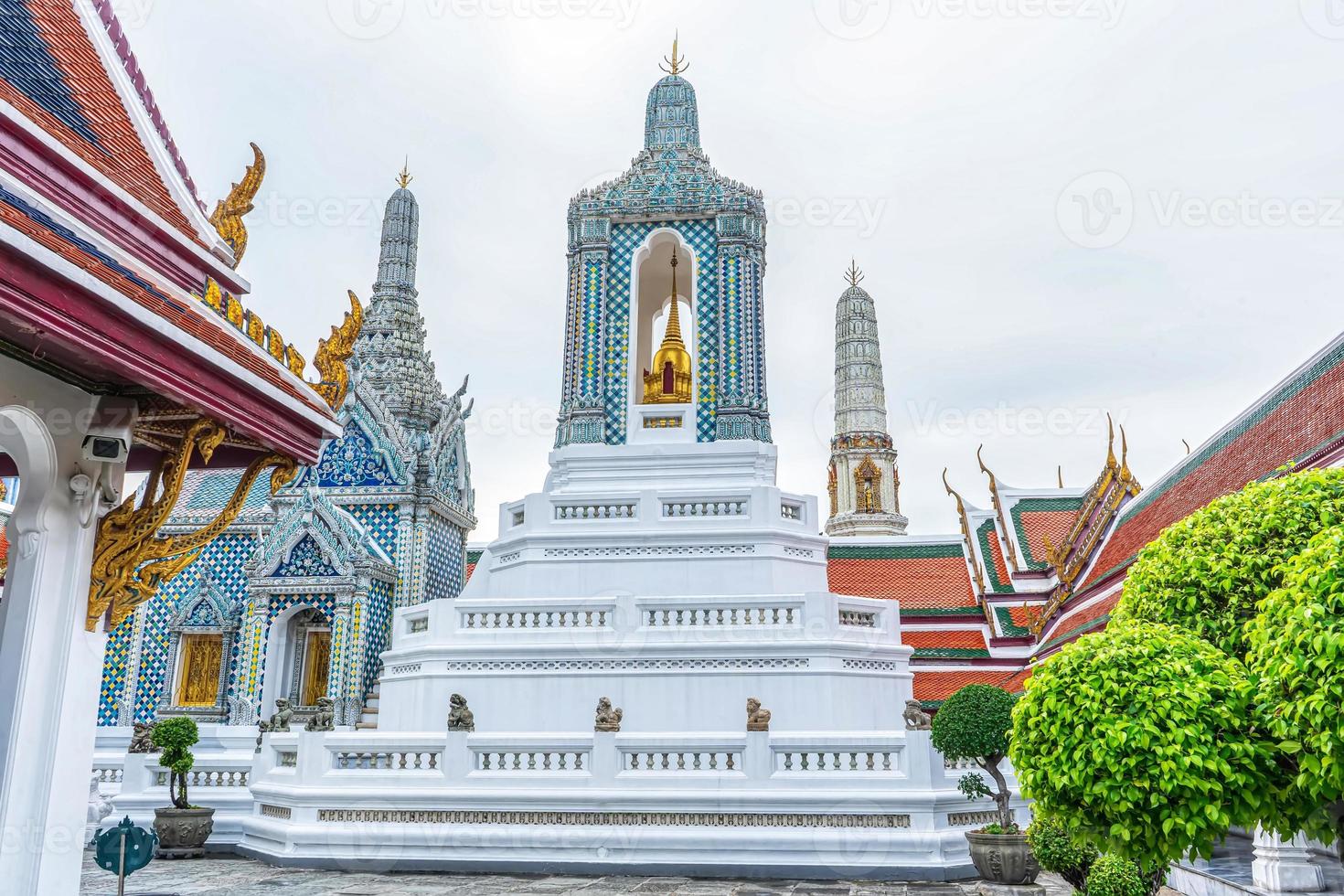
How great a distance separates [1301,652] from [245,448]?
558 cm

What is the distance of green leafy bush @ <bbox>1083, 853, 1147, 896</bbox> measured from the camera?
5840 mm

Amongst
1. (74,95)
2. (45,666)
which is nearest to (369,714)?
(45,666)

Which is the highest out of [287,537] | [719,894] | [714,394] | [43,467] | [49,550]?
[714,394]

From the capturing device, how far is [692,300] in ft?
49.6

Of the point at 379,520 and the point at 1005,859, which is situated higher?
the point at 379,520

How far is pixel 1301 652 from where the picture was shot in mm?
3943

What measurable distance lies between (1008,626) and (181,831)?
37.8 ft

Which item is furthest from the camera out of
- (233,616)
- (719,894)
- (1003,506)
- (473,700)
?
(1003,506)

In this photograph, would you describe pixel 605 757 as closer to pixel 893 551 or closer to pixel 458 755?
pixel 458 755

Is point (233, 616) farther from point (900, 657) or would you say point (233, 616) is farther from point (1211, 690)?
point (1211, 690)

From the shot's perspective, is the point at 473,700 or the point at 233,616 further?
the point at 233,616

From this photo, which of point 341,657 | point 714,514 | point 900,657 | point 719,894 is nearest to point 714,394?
point 714,514

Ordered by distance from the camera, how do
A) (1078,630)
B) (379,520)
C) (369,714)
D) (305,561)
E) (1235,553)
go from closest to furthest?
(1235,553) → (1078,630) → (369,714) → (305,561) → (379,520)

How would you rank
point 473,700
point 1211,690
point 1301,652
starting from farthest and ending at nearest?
point 473,700, point 1211,690, point 1301,652
